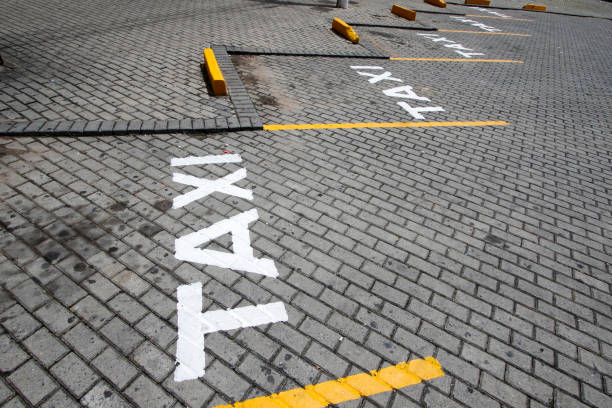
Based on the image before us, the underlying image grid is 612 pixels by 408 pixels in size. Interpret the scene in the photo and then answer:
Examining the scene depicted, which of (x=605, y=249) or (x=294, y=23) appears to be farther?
(x=294, y=23)

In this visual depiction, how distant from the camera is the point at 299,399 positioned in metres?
2.81

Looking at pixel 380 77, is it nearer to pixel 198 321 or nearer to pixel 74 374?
pixel 198 321

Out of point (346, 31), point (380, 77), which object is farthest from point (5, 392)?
point (346, 31)

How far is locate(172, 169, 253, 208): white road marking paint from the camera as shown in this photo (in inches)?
180

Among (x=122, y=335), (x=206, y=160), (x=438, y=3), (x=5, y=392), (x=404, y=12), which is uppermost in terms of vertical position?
(x=438, y=3)

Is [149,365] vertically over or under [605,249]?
under

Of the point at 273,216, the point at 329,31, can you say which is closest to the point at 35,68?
the point at 273,216

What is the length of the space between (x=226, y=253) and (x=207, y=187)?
121 centimetres

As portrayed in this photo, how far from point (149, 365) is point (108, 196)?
2.33 m

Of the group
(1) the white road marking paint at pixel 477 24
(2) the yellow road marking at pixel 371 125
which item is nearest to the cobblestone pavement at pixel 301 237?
(2) the yellow road marking at pixel 371 125

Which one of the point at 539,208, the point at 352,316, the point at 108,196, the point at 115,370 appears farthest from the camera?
the point at 539,208

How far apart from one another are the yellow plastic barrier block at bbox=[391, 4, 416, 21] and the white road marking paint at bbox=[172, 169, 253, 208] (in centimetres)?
1295

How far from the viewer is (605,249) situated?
15.1 ft

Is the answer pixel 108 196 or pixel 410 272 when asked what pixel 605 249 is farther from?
pixel 108 196
